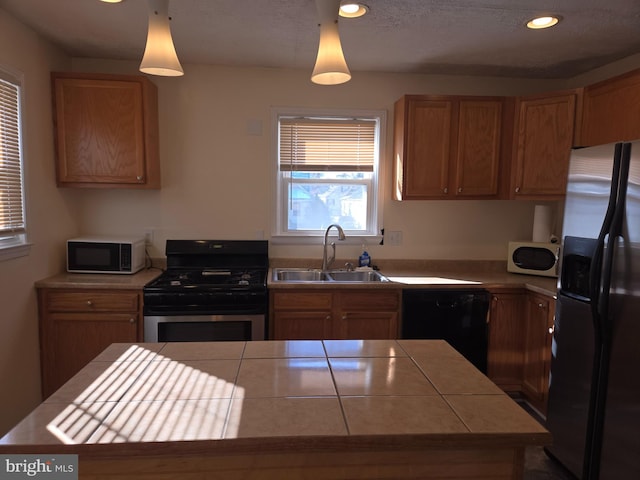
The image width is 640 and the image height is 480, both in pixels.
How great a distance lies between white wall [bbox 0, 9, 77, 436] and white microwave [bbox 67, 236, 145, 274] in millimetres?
115

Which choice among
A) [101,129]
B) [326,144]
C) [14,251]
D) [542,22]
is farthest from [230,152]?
[542,22]

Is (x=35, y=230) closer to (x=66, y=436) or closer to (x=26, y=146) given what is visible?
(x=26, y=146)

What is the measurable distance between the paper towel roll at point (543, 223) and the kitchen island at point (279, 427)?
244 centimetres

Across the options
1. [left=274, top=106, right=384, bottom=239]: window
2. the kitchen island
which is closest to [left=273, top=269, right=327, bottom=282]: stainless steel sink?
[left=274, top=106, right=384, bottom=239]: window

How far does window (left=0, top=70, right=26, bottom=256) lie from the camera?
2.27m

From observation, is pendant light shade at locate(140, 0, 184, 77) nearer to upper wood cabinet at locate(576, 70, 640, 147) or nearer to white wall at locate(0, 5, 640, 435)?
white wall at locate(0, 5, 640, 435)

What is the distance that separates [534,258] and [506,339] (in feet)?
2.18

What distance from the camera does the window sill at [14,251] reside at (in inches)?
88.5

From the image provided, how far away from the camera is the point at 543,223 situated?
3193 millimetres

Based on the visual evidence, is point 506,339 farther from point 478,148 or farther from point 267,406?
point 267,406

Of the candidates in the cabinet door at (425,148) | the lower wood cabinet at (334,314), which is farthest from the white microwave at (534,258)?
the lower wood cabinet at (334,314)

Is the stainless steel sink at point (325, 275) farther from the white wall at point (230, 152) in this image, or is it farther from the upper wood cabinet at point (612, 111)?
the upper wood cabinet at point (612, 111)

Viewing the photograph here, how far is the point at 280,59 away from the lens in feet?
Result: 9.75

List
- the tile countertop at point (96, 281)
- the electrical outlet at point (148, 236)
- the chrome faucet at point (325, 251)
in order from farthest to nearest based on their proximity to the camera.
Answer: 1. the electrical outlet at point (148, 236)
2. the chrome faucet at point (325, 251)
3. the tile countertop at point (96, 281)
